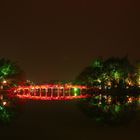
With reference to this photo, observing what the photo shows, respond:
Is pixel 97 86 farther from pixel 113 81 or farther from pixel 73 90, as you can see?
pixel 73 90

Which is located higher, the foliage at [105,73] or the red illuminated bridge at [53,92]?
the foliage at [105,73]

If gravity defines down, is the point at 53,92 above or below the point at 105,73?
below

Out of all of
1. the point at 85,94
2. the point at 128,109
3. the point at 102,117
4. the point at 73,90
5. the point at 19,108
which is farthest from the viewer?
the point at 73,90

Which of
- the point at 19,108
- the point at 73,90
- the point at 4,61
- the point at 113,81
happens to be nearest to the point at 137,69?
the point at 113,81

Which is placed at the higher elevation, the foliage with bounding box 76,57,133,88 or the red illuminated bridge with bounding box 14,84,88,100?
the foliage with bounding box 76,57,133,88

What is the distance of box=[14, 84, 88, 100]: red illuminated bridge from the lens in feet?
69.0

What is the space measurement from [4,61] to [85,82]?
3.92 metres

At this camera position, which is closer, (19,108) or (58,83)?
(19,108)

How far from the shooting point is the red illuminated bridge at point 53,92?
2103 centimetres

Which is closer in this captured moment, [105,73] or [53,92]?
[105,73]

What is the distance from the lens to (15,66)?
2050 cm

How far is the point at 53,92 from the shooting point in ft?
79.6

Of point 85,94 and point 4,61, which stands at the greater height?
point 4,61

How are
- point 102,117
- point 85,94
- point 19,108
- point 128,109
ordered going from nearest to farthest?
point 102,117 < point 128,109 < point 19,108 < point 85,94
